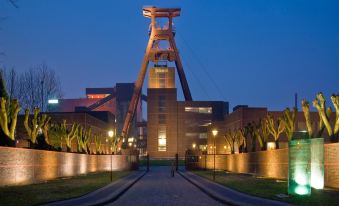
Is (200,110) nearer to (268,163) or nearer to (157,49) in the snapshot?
(157,49)

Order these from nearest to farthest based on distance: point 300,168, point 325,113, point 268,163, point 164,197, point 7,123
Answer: point 300,168
point 164,197
point 325,113
point 7,123
point 268,163

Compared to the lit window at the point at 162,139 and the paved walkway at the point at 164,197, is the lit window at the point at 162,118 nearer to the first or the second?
the lit window at the point at 162,139

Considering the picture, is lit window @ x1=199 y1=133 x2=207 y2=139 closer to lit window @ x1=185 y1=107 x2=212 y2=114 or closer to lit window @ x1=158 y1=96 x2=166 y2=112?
lit window @ x1=185 y1=107 x2=212 y2=114

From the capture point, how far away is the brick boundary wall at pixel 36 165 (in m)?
30.5

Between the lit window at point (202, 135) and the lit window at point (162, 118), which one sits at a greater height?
the lit window at point (162, 118)

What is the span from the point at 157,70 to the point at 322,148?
13419 centimetres

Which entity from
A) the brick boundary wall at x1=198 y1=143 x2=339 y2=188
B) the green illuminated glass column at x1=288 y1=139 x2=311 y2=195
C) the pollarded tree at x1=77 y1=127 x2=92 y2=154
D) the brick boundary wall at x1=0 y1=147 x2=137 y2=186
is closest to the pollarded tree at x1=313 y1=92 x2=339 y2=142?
the brick boundary wall at x1=198 y1=143 x2=339 y2=188

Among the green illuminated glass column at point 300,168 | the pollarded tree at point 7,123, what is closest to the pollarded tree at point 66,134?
the pollarded tree at point 7,123

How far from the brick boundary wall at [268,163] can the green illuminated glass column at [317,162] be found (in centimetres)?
98

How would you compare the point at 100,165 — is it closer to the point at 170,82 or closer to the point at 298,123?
the point at 298,123

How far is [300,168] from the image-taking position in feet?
76.3

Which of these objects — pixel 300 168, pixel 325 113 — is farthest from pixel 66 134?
pixel 300 168

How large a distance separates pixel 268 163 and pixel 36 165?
61.1 feet

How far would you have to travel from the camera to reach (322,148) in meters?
26.2
